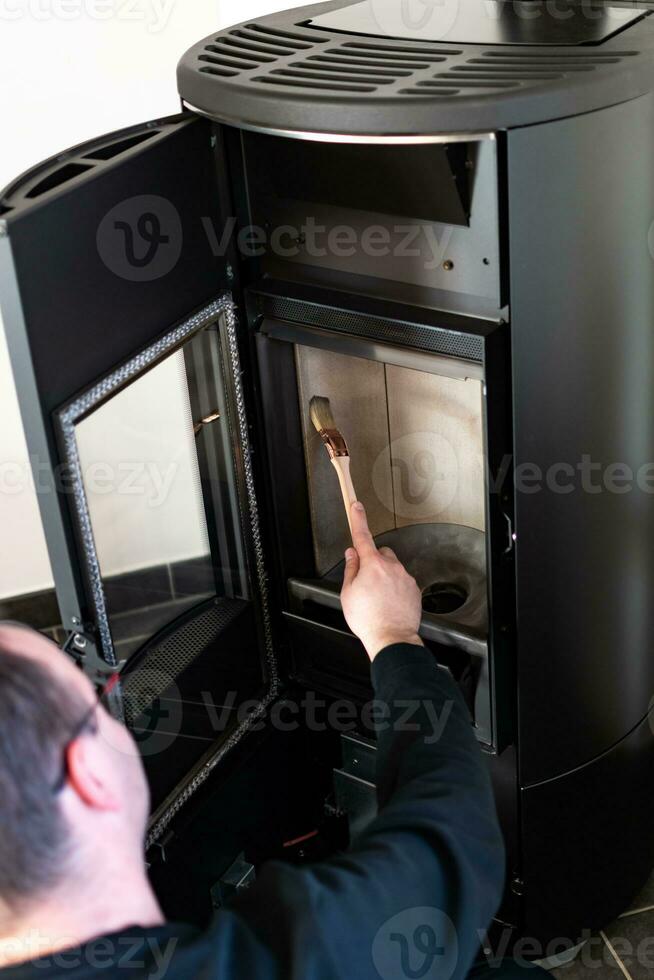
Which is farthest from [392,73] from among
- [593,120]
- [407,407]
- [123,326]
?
[407,407]

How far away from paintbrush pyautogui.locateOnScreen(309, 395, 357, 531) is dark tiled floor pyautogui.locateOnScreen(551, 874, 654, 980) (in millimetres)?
669

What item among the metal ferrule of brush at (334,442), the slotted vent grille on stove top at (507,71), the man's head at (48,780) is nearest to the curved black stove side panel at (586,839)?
the metal ferrule of brush at (334,442)

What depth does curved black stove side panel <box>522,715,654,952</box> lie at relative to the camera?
1388mm

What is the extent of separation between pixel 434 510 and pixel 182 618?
37cm

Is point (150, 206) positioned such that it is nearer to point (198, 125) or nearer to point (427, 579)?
point (198, 125)

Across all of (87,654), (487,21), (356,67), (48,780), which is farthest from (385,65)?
(48,780)

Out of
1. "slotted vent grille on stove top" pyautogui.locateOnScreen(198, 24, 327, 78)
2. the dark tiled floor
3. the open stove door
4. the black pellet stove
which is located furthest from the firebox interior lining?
the dark tiled floor

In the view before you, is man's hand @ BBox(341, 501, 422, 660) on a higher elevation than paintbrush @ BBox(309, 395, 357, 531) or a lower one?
lower

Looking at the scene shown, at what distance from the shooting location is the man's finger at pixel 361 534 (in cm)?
126

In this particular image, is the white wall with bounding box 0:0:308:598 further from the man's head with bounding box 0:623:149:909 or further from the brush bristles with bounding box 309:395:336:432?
the man's head with bounding box 0:623:149:909

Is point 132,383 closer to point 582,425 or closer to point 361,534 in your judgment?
point 361,534

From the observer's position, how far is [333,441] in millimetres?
1332

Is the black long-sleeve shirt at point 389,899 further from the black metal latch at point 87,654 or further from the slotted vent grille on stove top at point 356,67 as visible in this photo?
the slotted vent grille on stove top at point 356,67

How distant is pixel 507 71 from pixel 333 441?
1.44ft
